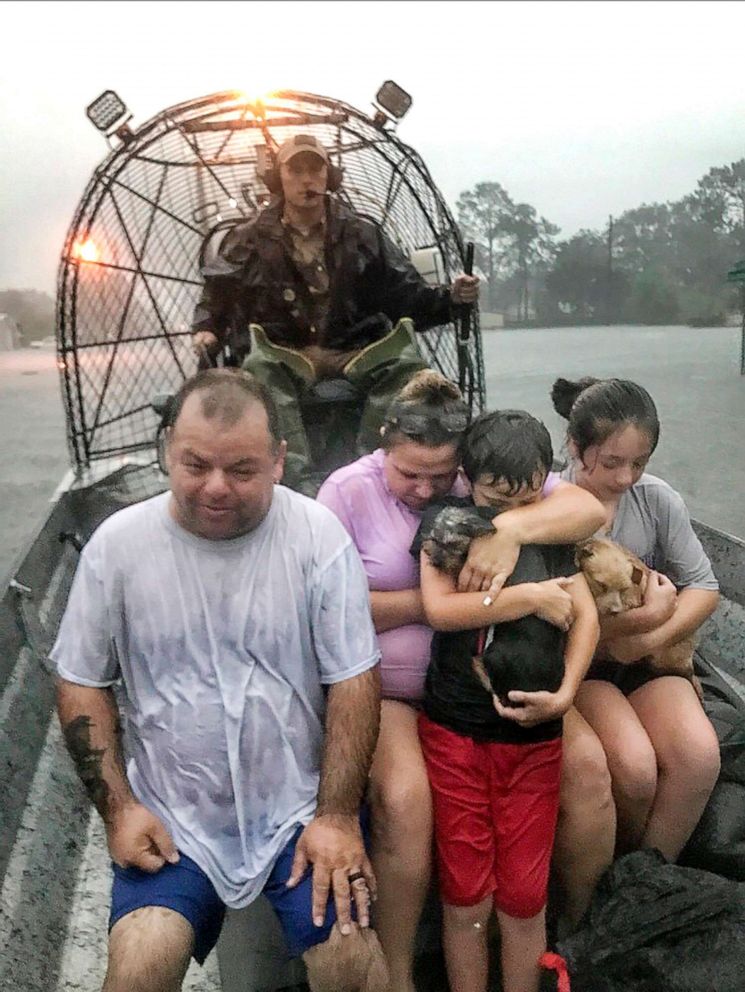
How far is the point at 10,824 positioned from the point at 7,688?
0.29 metres

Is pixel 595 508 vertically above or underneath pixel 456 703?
above

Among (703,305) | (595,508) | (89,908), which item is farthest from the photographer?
(703,305)

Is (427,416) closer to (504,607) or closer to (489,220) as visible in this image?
(504,607)

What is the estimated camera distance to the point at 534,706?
1138 mm

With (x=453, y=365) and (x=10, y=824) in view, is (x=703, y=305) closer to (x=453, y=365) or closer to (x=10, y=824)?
(x=453, y=365)

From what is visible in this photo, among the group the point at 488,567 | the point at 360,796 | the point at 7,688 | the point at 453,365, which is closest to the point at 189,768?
the point at 360,796

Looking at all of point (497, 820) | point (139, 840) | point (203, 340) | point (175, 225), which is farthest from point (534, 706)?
point (175, 225)

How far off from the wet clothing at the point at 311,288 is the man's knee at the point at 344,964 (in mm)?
1841

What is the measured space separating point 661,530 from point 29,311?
7.73 feet

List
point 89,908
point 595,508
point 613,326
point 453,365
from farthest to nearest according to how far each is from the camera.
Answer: point 453,365, point 613,326, point 89,908, point 595,508

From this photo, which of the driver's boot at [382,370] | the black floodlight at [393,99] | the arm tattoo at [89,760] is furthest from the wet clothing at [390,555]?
the black floodlight at [393,99]

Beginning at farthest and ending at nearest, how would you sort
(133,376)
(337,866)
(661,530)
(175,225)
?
(133,376) < (175,225) < (661,530) < (337,866)

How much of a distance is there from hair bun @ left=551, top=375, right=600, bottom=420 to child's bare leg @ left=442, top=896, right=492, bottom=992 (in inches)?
34.4

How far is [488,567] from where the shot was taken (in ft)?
3.84
